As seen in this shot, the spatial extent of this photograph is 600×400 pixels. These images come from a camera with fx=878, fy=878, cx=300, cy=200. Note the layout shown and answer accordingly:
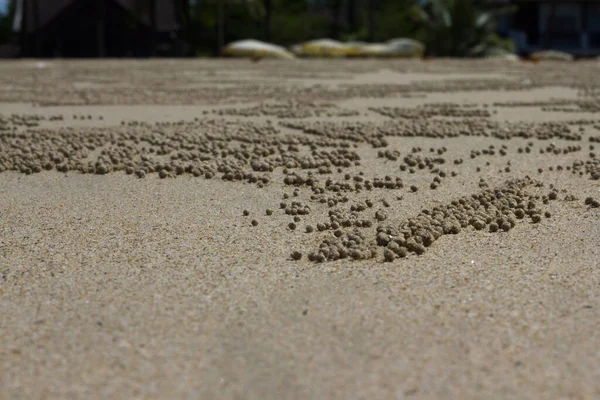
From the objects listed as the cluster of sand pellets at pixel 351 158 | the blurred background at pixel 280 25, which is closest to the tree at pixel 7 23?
the blurred background at pixel 280 25

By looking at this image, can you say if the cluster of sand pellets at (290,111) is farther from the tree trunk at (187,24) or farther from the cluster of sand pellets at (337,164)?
the tree trunk at (187,24)

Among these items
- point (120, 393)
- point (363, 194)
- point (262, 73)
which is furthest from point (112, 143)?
point (262, 73)

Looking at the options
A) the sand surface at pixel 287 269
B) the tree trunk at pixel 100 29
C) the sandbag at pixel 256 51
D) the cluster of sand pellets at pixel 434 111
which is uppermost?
the tree trunk at pixel 100 29

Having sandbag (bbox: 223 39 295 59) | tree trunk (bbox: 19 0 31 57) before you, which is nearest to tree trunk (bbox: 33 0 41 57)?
tree trunk (bbox: 19 0 31 57)

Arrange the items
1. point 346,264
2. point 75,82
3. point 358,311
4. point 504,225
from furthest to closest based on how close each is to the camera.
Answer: point 75,82
point 504,225
point 346,264
point 358,311

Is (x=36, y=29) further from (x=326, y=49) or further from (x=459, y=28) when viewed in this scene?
(x=459, y=28)

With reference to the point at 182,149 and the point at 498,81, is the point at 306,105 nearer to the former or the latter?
the point at 182,149
